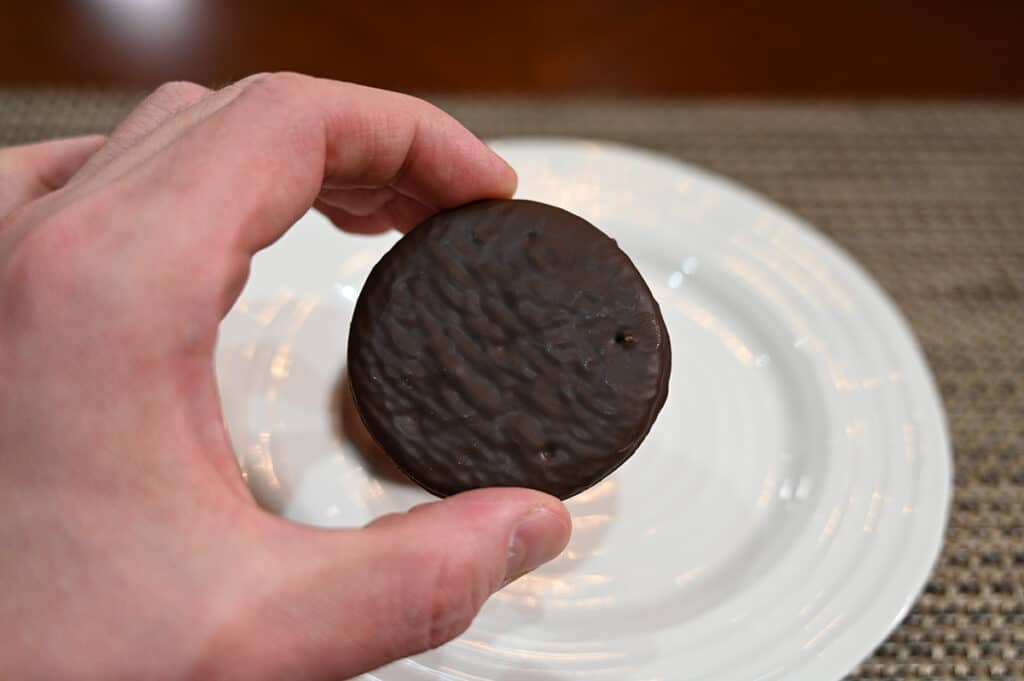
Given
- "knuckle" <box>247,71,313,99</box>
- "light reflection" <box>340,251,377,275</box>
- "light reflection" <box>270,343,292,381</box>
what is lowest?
"light reflection" <box>270,343,292,381</box>

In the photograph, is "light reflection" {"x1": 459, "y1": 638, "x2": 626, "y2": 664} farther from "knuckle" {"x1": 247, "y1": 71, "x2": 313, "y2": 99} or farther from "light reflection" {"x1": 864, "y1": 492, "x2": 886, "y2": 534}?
"knuckle" {"x1": 247, "y1": 71, "x2": 313, "y2": 99}

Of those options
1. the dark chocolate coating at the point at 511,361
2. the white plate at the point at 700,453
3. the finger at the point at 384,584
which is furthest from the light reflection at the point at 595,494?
the finger at the point at 384,584

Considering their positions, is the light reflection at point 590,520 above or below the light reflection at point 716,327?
below

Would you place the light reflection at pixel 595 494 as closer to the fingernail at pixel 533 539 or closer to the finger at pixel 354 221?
the fingernail at pixel 533 539

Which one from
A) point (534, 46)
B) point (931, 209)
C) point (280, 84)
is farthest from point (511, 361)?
point (534, 46)

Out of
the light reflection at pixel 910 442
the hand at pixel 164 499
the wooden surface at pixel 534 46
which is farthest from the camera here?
the wooden surface at pixel 534 46

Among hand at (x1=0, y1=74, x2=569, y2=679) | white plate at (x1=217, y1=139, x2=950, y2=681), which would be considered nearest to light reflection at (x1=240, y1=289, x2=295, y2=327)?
white plate at (x1=217, y1=139, x2=950, y2=681)

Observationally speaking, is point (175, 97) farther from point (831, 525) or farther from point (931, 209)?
point (931, 209)
